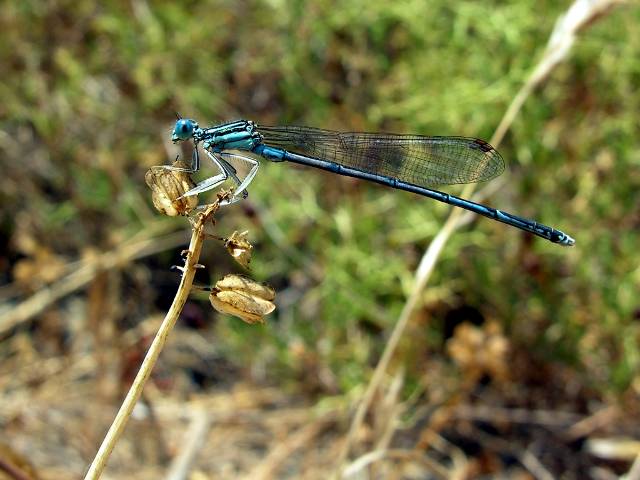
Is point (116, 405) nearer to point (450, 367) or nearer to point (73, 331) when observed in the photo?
point (73, 331)

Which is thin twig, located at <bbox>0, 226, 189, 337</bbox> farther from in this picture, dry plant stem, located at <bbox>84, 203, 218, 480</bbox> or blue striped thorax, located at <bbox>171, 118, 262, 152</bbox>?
dry plant stem, located at <bbox>84, 203, 218, 480</bbox>

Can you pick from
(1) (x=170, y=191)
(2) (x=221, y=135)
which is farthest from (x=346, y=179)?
(1) (x=170, y=191)

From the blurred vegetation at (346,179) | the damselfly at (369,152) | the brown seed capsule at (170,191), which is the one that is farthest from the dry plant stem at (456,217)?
the blurred vegetation at (346,179)

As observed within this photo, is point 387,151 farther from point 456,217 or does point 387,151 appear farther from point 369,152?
point 456,217

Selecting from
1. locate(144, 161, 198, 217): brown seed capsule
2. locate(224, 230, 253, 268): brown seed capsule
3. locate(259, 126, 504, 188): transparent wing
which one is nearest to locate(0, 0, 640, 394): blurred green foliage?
locate(259, 126, 504, 188): transparent wing

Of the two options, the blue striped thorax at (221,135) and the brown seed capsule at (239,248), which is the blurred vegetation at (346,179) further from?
the brown seed capsule at (239,248)
